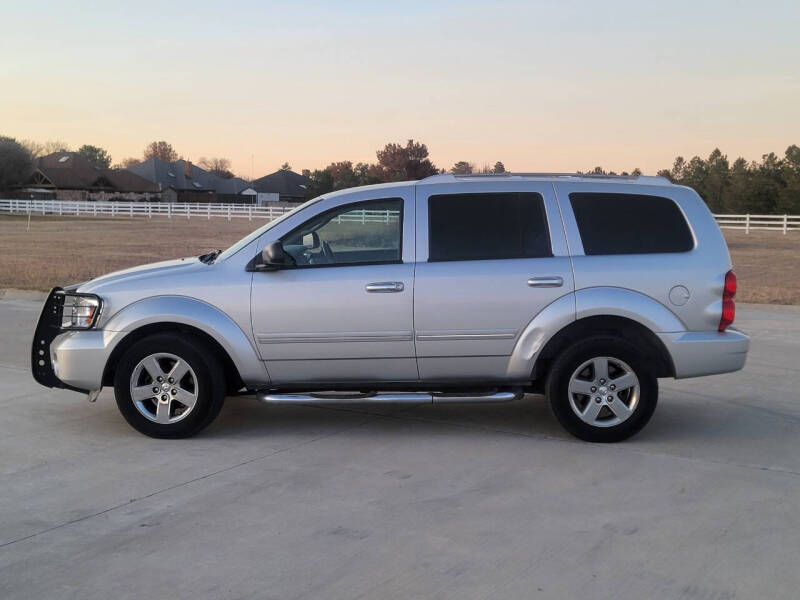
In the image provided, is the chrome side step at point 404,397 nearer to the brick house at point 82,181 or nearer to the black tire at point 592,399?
the black tire at point 592,399

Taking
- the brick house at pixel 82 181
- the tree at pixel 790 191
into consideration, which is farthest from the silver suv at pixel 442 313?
the brick house at pixel 82 181

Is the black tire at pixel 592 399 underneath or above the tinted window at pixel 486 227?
underneath

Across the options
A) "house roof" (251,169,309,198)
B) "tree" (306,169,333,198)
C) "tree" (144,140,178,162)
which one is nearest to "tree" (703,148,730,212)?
"tree" (306,169,333,198)

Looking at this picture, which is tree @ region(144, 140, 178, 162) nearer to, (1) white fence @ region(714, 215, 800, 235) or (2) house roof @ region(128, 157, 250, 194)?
(2) house roof @ region(128, 157, 250, 194)

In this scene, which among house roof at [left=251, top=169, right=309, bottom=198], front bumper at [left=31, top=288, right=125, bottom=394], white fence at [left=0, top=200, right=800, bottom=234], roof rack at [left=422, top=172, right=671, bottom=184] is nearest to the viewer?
front bumper at [left=31, top=288, right=125, bottom=394]

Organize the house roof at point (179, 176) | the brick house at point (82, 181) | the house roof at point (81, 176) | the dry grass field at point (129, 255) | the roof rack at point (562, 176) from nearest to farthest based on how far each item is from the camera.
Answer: the roof rack at point (562, 176) → the dry grass field at point (129, 255) → the brick house at point (82, 181) → the house roof at point (81, 176) → the house roof at point (179, 176)

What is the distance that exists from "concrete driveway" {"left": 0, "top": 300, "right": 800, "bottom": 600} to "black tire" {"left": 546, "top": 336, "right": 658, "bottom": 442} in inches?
6.5

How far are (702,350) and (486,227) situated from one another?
5.82 ft

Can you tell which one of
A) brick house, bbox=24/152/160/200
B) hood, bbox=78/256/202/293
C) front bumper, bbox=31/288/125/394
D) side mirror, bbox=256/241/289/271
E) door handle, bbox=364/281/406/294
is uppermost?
brick house, bbox=24/152/160/200

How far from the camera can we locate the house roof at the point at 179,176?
Answer: 94.5 metres

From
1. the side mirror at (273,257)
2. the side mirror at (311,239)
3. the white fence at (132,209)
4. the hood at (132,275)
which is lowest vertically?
the hood at (132,275)

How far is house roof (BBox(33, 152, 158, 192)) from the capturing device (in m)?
87.8

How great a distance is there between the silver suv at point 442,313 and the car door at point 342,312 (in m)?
0.01

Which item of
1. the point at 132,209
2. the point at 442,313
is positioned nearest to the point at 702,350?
the point at 442,313
